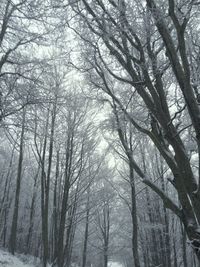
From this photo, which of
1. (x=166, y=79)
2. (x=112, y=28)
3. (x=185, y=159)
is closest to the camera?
(x=185, y=159)

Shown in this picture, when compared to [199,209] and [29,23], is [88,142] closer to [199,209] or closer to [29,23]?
[29,23]

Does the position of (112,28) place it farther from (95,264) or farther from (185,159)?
(95,264)

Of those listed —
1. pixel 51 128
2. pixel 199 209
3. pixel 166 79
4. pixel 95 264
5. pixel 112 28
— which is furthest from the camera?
pixel 95 264

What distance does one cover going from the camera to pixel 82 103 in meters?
12.9

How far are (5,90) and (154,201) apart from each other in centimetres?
1238

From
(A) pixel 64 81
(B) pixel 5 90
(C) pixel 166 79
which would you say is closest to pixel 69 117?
(A) pixel 64 81

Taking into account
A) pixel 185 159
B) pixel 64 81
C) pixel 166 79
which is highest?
pixel 64 81

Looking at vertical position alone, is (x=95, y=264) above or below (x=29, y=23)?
below

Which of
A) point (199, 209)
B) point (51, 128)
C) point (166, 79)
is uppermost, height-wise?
point (51, 128)

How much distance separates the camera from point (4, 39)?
8.08 metres

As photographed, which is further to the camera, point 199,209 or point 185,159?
point 185,159

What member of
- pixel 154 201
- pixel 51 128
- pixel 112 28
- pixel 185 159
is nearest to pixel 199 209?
pixel 185 159

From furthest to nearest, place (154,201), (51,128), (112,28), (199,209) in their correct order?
(154,201), (51,128), (112,28), (199,209)

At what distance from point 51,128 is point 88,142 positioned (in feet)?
5.82
